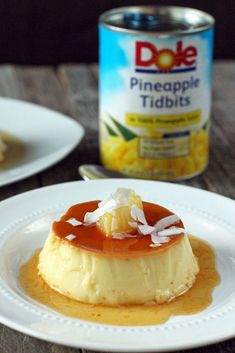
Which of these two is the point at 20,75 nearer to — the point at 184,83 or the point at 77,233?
the point at 184,83

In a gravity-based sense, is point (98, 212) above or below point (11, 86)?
above

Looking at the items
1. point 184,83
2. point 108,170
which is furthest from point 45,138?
point 184,83

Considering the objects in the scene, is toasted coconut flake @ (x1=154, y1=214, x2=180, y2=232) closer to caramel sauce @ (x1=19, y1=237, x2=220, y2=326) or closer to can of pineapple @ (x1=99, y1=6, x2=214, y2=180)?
caramel sauce @ (x1=19, y1=237, x2=220, y2=326)

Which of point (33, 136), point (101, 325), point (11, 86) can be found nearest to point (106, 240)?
point (101, 325)

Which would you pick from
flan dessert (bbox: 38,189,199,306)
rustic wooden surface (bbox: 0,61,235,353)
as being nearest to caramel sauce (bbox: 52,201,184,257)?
flan dessert (bbox: 38,189,199,306)

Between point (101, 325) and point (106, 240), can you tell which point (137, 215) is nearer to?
point (106, 240)

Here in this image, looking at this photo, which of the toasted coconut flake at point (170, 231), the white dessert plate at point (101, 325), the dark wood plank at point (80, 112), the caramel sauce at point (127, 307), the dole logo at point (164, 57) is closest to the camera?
the white dessert plate at point (101, 325)

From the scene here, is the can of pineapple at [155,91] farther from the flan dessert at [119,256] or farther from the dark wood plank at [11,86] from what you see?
the flan dessert at [119,256]

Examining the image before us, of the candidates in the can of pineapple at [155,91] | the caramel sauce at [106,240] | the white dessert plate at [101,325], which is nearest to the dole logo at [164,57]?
the can of pineapple at [155,91]
